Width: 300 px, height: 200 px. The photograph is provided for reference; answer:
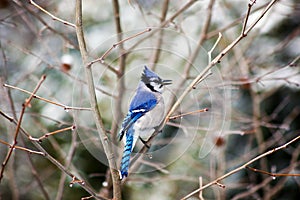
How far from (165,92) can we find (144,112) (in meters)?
0.04

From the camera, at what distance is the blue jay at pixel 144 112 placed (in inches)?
20.8

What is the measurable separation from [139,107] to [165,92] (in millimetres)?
44

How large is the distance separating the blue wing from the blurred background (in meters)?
0.02

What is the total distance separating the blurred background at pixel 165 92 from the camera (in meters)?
0.61

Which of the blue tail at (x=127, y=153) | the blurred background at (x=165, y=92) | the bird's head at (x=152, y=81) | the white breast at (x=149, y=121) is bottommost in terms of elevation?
the blue tail at (x=127, y=153)

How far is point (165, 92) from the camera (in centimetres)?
55

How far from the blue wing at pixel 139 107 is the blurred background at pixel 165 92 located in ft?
0.07

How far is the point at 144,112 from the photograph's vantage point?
1.72 feet

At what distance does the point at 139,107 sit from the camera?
527mm

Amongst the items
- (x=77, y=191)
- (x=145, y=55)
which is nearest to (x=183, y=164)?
(x=77, y=191)

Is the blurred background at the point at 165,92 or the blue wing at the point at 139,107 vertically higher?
the blurred background at the point at 165,92

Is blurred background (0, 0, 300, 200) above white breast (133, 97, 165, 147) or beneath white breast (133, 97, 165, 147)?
above

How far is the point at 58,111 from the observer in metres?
1.26

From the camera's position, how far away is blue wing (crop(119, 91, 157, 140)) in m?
0.53
